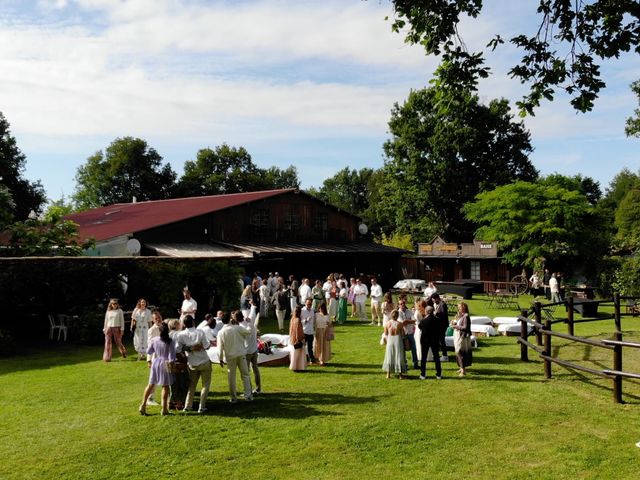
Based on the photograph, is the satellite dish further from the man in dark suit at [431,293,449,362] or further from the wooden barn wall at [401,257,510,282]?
the wooden barn wall at [401,257,510,282]

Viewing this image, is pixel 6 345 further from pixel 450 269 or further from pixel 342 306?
pixel 450 269

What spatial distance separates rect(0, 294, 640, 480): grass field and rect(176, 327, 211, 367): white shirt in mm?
956

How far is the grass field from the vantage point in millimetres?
7535

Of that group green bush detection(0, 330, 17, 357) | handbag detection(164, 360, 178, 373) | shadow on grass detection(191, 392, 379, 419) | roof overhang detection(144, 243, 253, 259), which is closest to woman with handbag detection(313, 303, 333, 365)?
shadow on grass detection(191, 392, 379, 419)

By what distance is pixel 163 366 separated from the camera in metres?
9.96

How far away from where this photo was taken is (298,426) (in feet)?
30.3

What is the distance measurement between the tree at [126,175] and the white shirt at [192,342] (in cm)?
5430

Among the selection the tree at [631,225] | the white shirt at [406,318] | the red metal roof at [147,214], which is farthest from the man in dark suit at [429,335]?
the tree at [631,225]

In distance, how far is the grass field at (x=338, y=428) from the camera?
7.54 metres

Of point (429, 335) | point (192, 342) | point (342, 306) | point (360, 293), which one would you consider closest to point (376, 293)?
point (360, 293)

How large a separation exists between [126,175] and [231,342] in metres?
56.0

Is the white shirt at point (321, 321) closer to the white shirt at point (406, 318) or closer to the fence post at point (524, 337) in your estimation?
the white shirt at point (406, 318)

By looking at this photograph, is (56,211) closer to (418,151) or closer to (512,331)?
(512,331)

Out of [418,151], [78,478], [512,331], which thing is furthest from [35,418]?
[418,151]
